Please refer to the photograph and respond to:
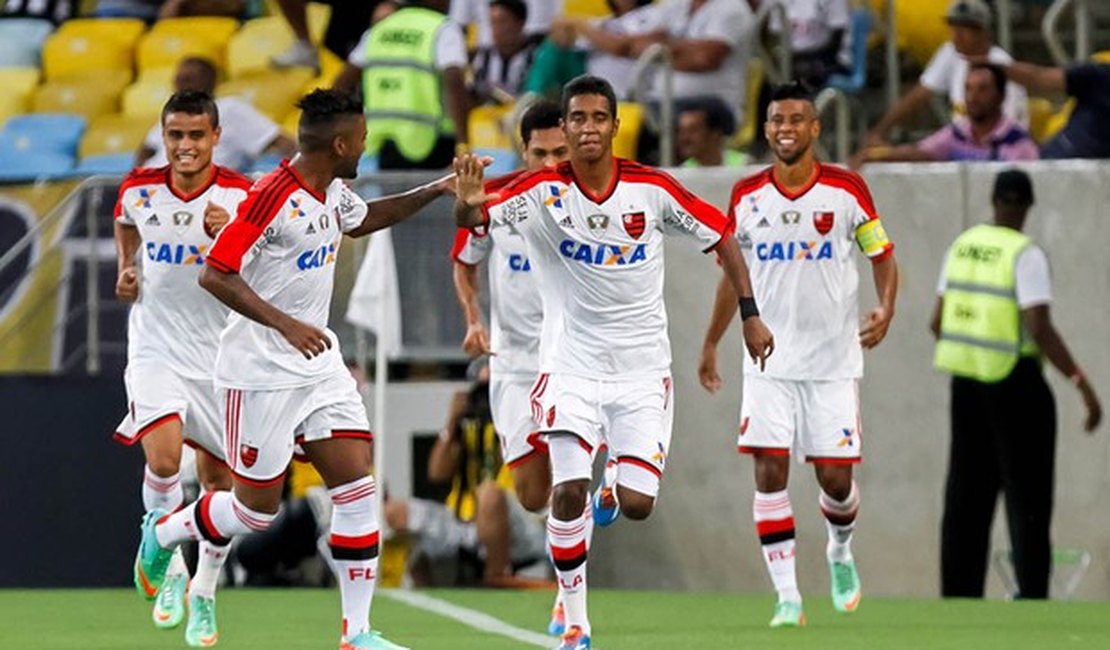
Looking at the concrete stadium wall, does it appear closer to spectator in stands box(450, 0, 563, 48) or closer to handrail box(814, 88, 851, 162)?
handrail box(814, 88, 851, 162)

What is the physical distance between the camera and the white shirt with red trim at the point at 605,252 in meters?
11.2

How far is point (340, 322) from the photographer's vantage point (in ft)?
58.3

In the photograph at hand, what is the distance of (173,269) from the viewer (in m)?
12.8

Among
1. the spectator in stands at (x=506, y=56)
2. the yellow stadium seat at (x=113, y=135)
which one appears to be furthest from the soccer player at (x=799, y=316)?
the yellow stadium seat at (x=113, y=135)

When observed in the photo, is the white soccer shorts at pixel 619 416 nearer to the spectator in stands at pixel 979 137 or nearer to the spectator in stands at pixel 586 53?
the spectator in stands at pixel 979 137

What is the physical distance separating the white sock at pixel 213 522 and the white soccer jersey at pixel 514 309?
230cm

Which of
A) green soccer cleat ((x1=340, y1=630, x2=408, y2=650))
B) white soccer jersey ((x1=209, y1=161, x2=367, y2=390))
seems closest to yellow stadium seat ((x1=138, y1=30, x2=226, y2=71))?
white soccer jersey ((x1=209, y1=161, x2=367, y2=390))

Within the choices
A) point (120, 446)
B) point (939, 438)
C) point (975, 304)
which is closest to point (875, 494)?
point (939, 438)

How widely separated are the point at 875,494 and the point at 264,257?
7.66m

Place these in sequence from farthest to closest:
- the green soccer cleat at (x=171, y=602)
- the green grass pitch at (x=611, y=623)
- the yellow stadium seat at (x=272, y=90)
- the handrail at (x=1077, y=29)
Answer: the yellow stadium seat at (x=272, y=90) → the handrail at (x=1077, y=29) → the green soccer cleat at (x=171, y=602) → the green grass pitch at (x=611, y=623)

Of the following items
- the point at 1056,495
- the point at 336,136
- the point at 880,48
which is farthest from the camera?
the point at 880,48

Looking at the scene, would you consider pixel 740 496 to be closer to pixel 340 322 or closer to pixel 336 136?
pixel 340 322

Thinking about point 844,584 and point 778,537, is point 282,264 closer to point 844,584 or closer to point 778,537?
point 778,537

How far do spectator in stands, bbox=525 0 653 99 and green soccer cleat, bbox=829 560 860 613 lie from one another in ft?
19.8
